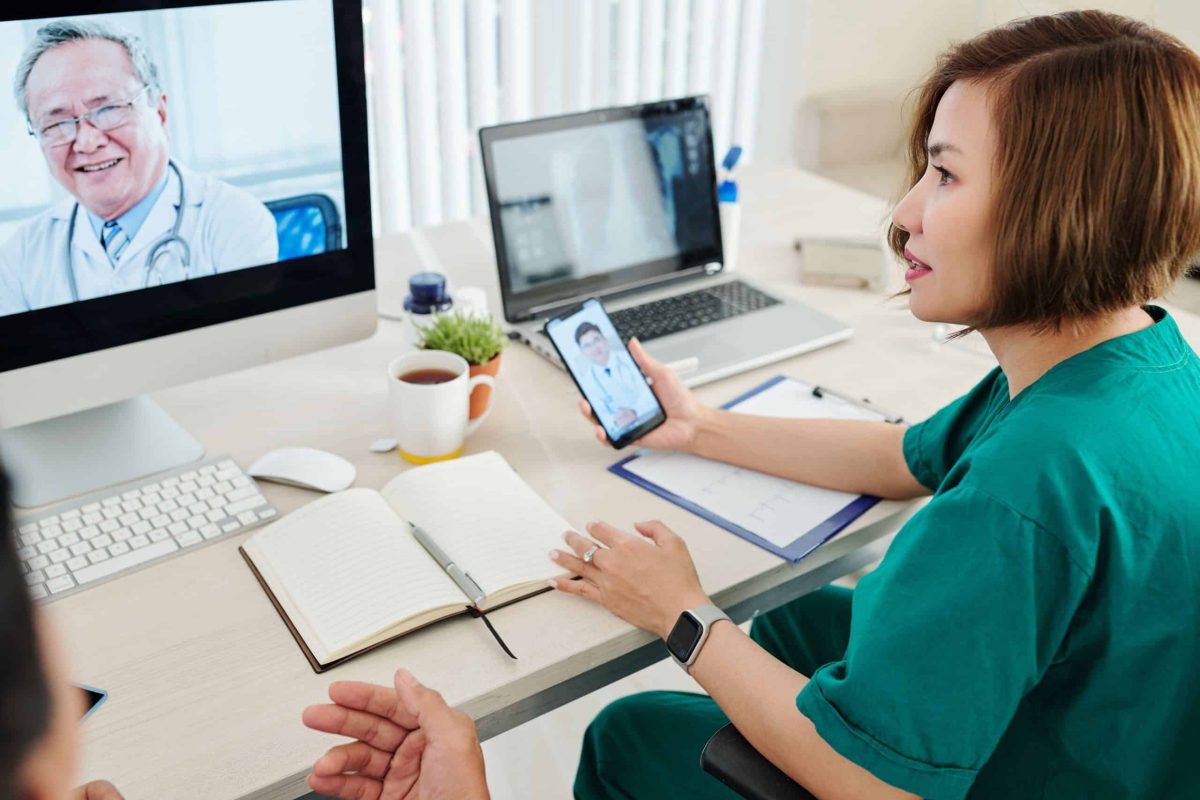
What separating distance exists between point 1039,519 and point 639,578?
0.36 meters

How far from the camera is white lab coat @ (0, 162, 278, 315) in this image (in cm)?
105

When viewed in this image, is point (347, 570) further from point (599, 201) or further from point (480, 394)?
point (599, 201)

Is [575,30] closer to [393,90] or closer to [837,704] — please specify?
[393,90]

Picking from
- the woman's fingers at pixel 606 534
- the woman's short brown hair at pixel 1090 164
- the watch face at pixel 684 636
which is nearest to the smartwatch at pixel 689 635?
the watch face at pixel 684 636

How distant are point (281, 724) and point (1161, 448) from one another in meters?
0.72

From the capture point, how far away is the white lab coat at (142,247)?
1051 mm

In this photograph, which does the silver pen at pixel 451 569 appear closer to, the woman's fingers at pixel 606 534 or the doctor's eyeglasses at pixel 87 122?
the woman's fingers at pixel 606 534

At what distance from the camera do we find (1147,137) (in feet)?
2.65

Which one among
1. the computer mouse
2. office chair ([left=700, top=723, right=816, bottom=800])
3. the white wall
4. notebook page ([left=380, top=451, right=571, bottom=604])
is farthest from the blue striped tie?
the white wall

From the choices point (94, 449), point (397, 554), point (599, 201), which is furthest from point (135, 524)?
point (599, 201)

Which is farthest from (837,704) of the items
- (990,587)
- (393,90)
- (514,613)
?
(393,90)

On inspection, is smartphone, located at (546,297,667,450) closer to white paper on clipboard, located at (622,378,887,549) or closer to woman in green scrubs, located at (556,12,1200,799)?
white paper on clipboard, located at (622,378,887,549)

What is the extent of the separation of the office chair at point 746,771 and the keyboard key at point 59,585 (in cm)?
60

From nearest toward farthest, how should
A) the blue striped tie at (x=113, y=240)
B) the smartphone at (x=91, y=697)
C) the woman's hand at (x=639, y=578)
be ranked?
the smartphone at (x=91, y=697), the woman's hand at (x=639, y=578), the blue striped tie at (x=113, y=240)
